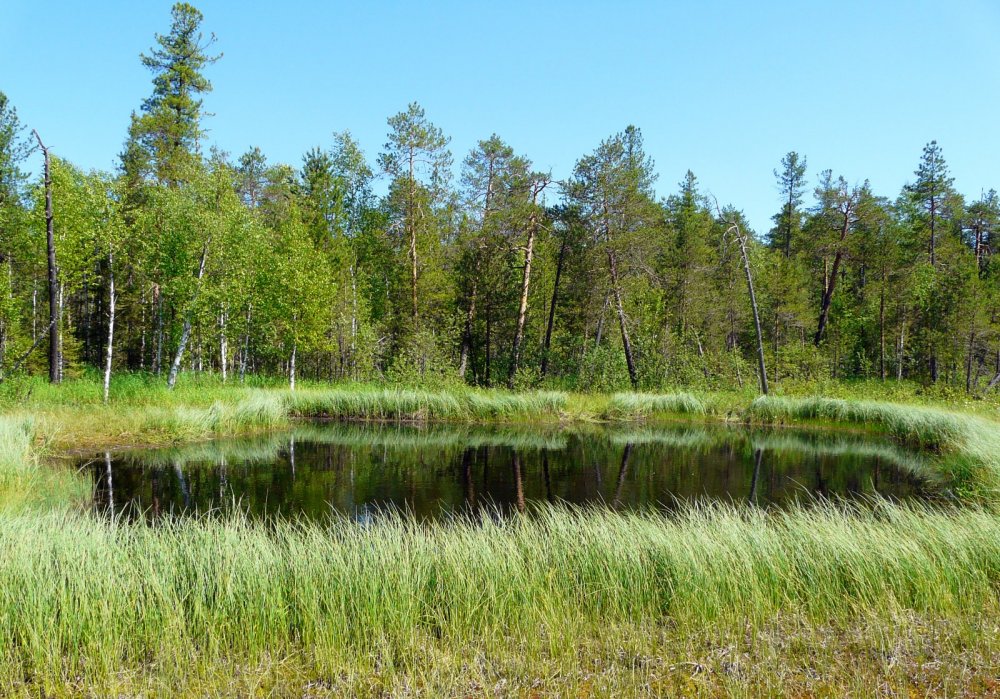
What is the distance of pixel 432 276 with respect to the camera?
30531 millimetres

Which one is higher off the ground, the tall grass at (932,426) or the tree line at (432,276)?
the tree line at (432,276)

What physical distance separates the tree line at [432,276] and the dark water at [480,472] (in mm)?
8023

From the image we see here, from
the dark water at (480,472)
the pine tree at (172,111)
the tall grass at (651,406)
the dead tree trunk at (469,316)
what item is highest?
the pine tree at (172,111)

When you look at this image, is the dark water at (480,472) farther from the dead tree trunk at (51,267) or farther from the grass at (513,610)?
the dead tree trunk at (51,267)

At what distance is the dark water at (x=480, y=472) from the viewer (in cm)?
995

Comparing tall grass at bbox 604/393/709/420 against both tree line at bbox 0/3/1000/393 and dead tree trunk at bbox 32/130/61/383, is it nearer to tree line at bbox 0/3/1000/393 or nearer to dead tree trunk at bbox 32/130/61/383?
A: tree line at bbox 0/3/1000/393

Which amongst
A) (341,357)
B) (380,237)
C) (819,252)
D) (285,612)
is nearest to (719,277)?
(819,252)

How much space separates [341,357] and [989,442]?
84.1ft

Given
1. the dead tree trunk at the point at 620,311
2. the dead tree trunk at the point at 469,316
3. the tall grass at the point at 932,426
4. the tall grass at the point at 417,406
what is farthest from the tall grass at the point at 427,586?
the dead tree trunk at the point at 469,316

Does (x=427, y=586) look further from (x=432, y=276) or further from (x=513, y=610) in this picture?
(x=432, y=276)

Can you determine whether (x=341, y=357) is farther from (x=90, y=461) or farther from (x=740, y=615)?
(x=740, y=615)

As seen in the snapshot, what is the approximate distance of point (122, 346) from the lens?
34.2m

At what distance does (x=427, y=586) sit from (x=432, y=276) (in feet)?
86.2

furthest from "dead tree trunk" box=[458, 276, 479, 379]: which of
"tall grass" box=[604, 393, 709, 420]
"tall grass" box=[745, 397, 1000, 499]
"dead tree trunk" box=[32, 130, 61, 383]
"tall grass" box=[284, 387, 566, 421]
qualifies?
"dead tree trunk" box=[32, 130, 61, 383]
